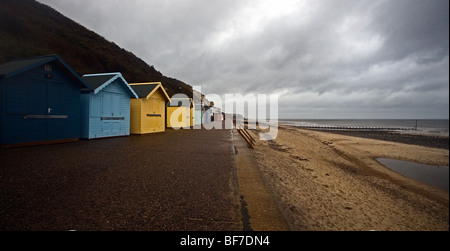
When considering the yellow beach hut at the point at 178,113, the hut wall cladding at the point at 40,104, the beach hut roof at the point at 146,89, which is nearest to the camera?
the hut wall cladding at the point at 40,104

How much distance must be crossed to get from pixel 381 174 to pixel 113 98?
48.7 feet

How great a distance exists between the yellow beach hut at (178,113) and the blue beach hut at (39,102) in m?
12.5

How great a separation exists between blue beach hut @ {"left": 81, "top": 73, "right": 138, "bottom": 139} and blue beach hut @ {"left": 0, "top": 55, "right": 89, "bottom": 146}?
0.76 meters

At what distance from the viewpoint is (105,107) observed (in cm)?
1267

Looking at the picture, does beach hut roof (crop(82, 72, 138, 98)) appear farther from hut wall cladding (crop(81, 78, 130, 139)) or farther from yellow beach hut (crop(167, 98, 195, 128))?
yellow beach hut (crop(167, 98, 195, 128))

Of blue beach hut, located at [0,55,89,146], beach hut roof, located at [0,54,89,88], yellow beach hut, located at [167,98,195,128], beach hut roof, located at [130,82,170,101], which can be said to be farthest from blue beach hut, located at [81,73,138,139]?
yellow beach hut, located at [167,98,195,128]

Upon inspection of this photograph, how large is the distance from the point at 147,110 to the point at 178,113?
759cm

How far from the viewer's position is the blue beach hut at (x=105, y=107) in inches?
459

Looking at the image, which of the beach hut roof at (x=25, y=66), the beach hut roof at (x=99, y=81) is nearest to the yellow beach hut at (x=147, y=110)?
the beach hut roof at (x=99, y=81)

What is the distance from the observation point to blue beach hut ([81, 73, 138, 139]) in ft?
38.2

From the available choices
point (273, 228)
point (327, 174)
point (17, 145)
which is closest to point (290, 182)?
point (327, 174)

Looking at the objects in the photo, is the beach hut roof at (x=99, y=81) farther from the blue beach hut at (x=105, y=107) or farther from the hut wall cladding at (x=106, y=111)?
the hut wall cladding at (x=106, y=111)

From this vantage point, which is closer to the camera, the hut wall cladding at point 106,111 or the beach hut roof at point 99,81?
the hut wall cladding at point 106,111
